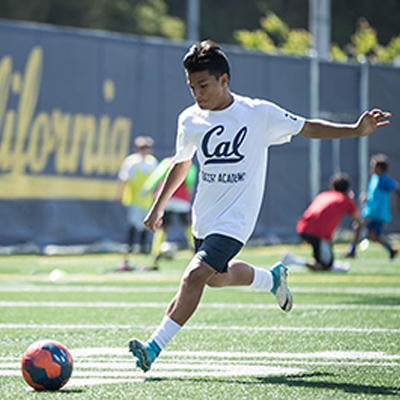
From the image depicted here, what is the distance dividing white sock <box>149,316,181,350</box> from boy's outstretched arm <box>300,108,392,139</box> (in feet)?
4.92

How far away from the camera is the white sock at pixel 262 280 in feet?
29.1

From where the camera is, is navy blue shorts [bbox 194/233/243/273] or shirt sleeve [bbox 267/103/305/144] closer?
navy blue shorts [bbox 194/233/243/273]

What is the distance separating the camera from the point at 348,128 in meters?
7.96

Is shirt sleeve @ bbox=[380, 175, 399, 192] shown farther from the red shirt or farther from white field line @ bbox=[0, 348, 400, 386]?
white field line @ bbox=[0, 348, 400, 386]

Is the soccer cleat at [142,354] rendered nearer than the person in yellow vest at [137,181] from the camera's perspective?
Yes

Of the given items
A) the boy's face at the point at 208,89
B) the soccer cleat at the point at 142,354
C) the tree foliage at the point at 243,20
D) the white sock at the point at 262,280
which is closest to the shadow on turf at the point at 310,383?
the soccer cleat at the point at 142,354

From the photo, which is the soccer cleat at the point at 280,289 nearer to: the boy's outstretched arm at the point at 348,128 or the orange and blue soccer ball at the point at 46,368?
the boy's outstretched arm at the point at 348,128

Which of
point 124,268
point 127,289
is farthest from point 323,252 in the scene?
point 127,289

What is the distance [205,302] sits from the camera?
12.9m

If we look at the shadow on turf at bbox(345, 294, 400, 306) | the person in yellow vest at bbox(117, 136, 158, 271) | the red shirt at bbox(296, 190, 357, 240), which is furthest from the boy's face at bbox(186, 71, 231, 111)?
the person in yellow vest at bbox(117, 136, 158, 271)

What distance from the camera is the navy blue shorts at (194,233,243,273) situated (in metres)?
7.75

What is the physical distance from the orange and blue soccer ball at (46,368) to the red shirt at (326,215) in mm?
11069

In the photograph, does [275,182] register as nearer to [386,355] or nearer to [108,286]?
[108,286]

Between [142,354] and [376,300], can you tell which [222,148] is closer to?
[142,354]
